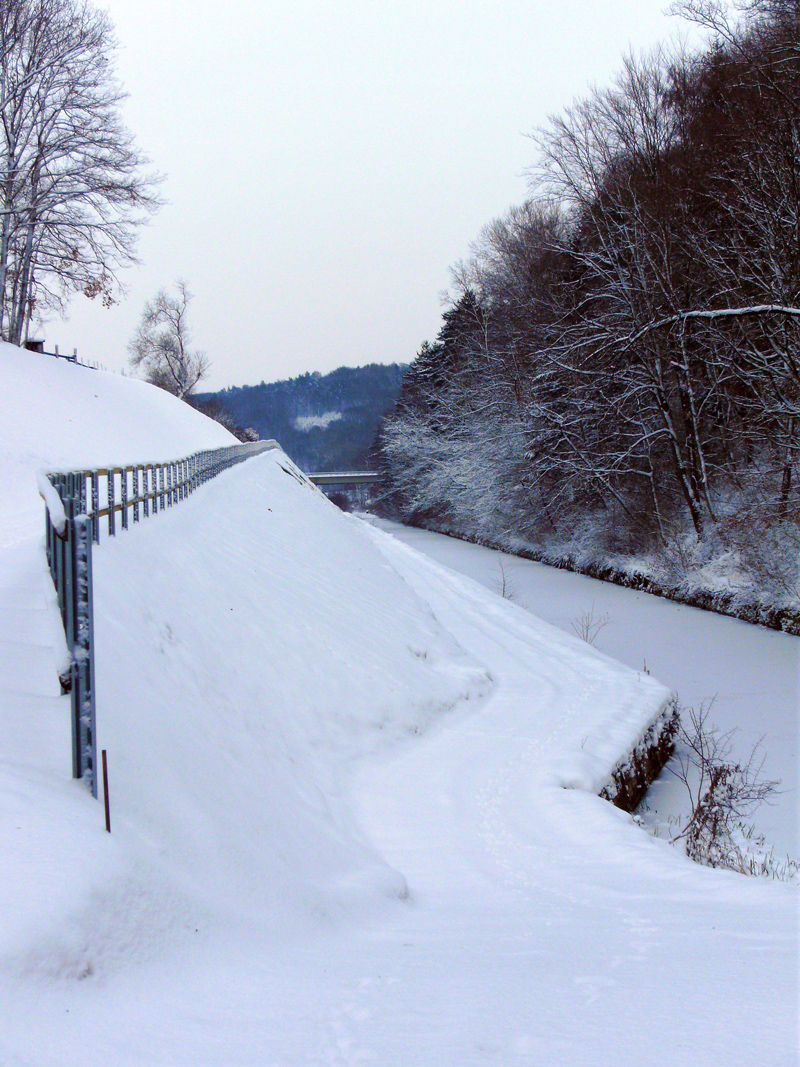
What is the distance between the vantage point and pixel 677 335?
851 inches

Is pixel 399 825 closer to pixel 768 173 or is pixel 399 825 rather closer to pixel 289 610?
pixel 289 610

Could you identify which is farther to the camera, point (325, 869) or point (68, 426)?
point (68, 426)

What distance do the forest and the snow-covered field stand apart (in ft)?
33.9

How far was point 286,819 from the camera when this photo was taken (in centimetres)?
579

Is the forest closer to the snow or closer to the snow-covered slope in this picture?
the snow

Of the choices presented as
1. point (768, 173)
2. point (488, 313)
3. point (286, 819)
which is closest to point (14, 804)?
point (286, 819)

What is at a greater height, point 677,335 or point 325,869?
point 677,335

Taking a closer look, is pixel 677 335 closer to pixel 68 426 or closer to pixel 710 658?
pixel 710 658

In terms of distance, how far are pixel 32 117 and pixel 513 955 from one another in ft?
116

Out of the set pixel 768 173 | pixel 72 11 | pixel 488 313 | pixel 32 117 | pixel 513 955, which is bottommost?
pixel 513 955

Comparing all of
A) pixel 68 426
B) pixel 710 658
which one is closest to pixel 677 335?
pixel 710 658

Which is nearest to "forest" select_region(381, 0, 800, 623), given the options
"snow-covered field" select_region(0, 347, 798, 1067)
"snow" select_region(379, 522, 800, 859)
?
"snow" select_region(379, 522, 800, 859)

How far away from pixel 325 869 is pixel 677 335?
19414mm

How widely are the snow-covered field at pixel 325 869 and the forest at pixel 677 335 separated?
1032 cm
